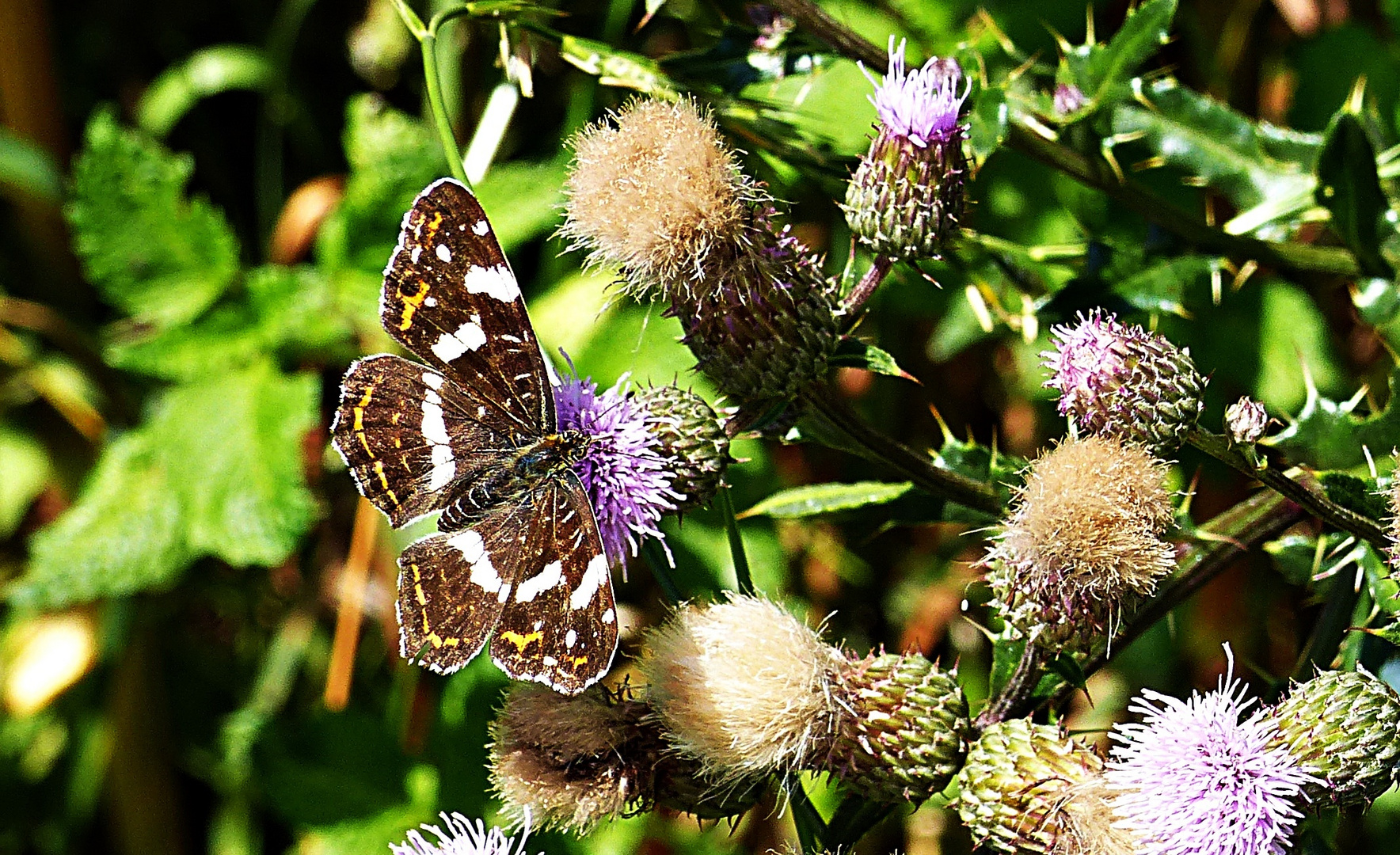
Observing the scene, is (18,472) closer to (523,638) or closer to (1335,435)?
(523,638)

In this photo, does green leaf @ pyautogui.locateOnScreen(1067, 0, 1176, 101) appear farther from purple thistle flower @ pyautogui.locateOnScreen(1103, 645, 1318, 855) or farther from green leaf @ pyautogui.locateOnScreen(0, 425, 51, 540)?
green leaf @ pyautogui.locateOnScreen(0, 425, 51, 540)

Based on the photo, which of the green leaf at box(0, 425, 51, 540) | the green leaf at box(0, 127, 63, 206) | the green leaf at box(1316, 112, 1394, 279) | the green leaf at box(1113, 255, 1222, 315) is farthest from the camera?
the green leaf at box(0, 425, 51, 540)

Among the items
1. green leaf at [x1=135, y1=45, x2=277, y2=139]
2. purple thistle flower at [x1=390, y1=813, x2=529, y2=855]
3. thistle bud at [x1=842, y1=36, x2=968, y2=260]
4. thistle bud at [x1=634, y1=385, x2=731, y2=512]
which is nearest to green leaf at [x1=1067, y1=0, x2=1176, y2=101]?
thistle bud at [x1=842, y1=36, x2=968, y2=260]

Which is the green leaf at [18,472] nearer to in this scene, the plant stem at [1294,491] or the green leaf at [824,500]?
the green leaf at [824,500]

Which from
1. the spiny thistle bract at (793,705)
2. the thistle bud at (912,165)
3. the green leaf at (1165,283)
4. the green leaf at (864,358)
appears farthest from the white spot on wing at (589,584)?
the green leaf at (1165,283)

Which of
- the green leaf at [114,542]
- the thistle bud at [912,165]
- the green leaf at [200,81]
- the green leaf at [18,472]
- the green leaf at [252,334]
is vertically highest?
the thistle bud at [912,165]

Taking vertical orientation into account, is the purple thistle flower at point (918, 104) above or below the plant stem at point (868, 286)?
above
